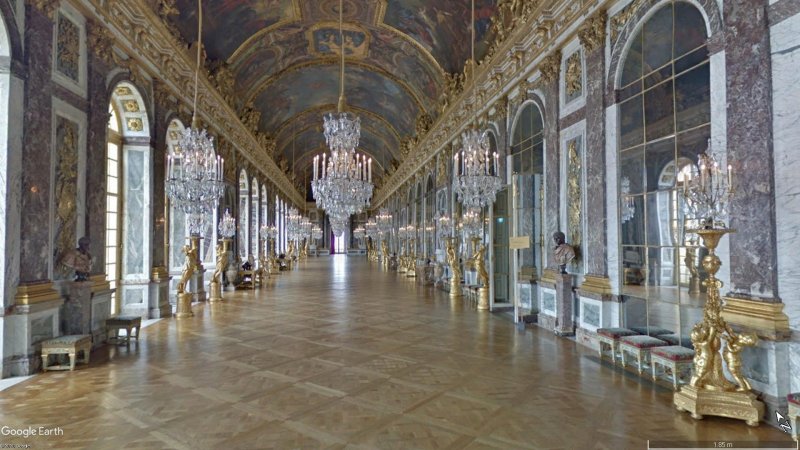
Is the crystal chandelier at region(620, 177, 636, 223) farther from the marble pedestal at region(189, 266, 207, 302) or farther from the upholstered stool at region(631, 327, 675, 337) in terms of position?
the marble pedestal at region(189, 266, 207, 302)

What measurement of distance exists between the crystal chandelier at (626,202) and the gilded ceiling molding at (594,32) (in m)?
2.00

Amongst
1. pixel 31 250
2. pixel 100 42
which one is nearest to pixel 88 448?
pixel 31 250

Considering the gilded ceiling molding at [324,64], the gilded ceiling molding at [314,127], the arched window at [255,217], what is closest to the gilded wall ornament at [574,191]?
the gilded ceiling molding at [324,64]

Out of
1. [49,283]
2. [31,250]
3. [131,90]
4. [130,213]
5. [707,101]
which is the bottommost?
[49,283]

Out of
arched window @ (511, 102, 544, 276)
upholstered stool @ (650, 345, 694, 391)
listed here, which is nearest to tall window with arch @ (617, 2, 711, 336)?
upholstered stool @ (650, 345, 694, 391)

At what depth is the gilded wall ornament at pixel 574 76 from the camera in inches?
269

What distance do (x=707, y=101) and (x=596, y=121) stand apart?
1.85m

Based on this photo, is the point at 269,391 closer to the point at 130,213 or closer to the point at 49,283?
the point at 49,283

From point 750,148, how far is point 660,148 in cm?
143

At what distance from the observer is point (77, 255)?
5.77 m

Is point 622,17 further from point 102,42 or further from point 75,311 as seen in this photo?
point 75,311

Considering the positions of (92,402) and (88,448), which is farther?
(92,402)

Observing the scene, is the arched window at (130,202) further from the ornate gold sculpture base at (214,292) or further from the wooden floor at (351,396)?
the ornate gold sculpture base at (214,292)

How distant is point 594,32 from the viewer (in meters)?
6.34
